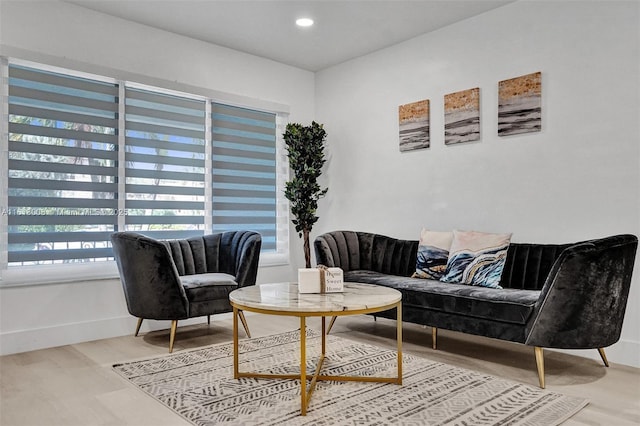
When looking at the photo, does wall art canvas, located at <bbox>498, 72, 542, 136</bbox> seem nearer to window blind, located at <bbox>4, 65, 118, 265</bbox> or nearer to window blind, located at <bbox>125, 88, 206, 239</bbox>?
window blind, located at <bbox>125, 88, 206, 239</bbox>

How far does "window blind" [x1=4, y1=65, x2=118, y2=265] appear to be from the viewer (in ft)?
12.1

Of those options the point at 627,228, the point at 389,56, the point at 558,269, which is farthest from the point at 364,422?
the point at 389,56

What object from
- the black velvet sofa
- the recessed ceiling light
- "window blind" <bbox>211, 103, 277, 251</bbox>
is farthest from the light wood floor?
the recessed ceiling light

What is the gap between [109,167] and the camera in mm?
4137

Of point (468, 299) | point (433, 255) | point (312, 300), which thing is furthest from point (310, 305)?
point (433, 255)

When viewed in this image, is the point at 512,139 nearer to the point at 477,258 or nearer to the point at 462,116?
the point at 462,116

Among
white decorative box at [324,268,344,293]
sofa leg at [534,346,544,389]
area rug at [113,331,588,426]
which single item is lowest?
area rug at [113,331,588,426]

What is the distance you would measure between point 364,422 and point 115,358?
2.04 m

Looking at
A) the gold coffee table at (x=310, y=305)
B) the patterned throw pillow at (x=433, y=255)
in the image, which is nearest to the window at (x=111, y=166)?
the gold coffee table at (x=310, y=305)

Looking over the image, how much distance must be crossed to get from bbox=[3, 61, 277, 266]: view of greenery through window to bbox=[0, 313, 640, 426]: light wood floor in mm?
919

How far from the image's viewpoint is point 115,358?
3.38 metres

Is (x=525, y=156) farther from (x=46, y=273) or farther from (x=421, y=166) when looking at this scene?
(x=46, y=273)

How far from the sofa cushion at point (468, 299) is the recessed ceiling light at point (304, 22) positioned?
2408mm

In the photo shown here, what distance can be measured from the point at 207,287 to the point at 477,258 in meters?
2.13
